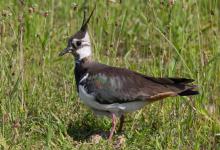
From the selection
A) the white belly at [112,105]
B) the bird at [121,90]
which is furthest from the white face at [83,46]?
the white belly at [112,105]

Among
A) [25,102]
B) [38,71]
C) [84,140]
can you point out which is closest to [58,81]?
[38,71]

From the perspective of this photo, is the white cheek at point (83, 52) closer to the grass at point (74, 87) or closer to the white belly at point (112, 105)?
the grass at point (74, 87)

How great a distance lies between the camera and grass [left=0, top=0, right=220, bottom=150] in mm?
5977

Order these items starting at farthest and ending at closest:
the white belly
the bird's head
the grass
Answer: the bird's head < the white belly < the grass

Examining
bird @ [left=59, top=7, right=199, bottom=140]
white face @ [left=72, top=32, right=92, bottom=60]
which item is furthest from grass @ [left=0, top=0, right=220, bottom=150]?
white face @ [left=72, top=32, right=92, bottom=60]

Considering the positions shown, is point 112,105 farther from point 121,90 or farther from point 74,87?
point 74,87

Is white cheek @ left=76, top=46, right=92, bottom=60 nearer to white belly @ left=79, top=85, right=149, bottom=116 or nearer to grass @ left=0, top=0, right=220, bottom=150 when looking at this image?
grass @ left=0, top=0, right=220, bottom=150

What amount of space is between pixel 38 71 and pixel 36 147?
4.38ft

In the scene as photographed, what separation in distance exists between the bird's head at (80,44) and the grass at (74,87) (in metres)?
0.29

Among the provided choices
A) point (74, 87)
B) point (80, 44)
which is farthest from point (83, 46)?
point (74, 87)

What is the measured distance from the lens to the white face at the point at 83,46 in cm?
654

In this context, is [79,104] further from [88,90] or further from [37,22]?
[37,22]

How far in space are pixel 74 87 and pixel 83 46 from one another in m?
0.58

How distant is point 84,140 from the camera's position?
6254mm
